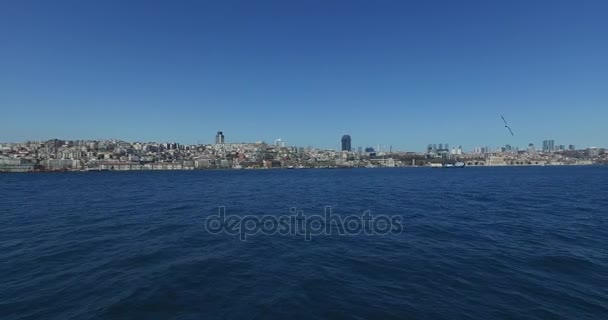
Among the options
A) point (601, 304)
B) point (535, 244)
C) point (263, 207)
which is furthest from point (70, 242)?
point (535, 244)

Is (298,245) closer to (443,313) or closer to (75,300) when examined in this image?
(443,313)

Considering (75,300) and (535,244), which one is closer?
(75,300)

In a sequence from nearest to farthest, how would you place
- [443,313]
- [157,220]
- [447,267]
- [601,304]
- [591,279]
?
[443,313] → [601,304] → [591,279] → [447,267] → [157,220]

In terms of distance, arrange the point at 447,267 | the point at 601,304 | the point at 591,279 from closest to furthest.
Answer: the point at 601,304 → the point at 591,279 → the point at 447,267

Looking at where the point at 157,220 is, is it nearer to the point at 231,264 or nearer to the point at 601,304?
the point at 231,264

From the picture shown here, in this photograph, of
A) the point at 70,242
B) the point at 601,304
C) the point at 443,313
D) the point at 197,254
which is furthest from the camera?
the point at 70,242

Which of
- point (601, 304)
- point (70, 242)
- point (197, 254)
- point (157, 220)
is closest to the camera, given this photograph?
point (601, 304)

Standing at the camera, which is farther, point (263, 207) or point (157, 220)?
point (263, 207)

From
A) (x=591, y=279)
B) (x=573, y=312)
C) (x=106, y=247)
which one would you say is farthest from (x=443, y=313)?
(x=106, y=247)

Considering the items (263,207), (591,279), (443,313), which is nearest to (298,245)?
(443,313)
